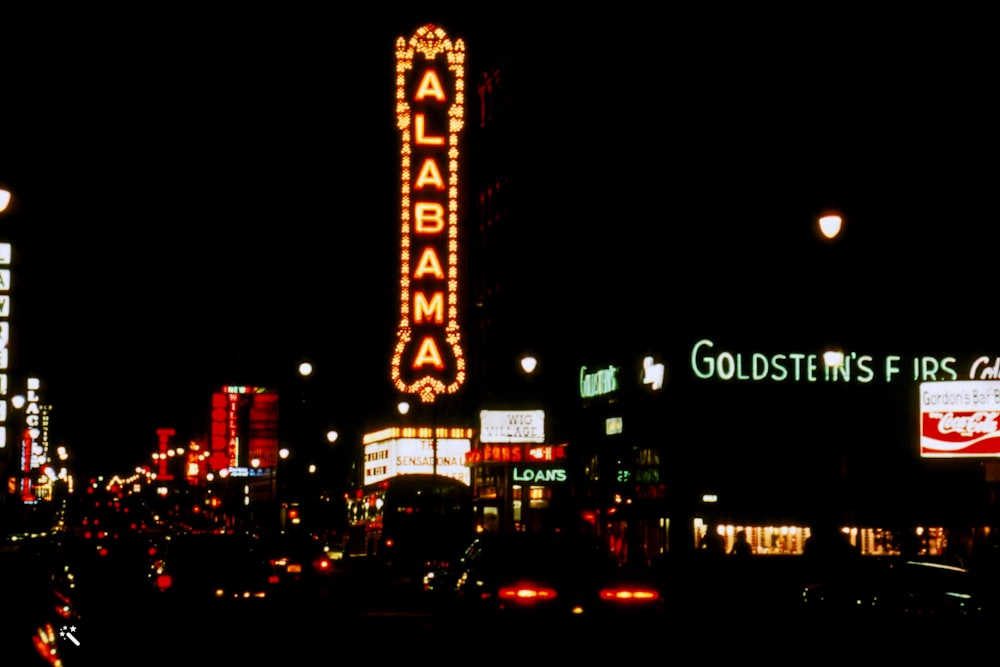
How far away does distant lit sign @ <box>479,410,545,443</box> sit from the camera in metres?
55.5

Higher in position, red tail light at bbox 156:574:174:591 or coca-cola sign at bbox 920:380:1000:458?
coca-cola sign at bbox 920:380:1000:458

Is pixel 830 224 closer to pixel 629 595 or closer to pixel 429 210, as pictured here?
pixel 629 595

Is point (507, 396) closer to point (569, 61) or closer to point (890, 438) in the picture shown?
point (569, 61)

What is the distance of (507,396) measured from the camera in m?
81.8

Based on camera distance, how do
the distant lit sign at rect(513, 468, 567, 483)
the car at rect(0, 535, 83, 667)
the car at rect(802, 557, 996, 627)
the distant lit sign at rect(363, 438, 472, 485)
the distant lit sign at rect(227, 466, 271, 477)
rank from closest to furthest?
the car at rect(0, 535, 83, 667) < the car at rect(802, 557, 996, 627) < the distant lit sign at rect(513, 468, 567, 483) < the distant lit sign at rect(363, 438, 472, 485) < the distant lit sign at rect(227, 466, 271, 477)

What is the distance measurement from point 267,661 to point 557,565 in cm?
505

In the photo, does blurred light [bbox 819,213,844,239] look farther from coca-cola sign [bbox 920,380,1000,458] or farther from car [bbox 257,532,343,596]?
car [bbox 257,532,343,596]

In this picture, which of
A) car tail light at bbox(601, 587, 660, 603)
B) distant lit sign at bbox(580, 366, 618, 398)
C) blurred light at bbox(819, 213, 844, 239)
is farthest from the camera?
distant lit sign at bbox(580, 366, 618, 398)

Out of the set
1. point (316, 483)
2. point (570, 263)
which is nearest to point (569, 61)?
point (570, 263)

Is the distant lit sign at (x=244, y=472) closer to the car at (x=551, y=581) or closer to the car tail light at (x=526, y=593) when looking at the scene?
the car at (x=551, y=581)

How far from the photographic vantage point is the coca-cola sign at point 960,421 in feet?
111

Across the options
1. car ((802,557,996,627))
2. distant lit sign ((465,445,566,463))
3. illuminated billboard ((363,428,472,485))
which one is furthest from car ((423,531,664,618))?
illuminated billboard ((363,428,472,485))

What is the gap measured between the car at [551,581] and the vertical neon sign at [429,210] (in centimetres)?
3017

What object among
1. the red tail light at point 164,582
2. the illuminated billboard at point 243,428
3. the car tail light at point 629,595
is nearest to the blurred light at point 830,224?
the car tail light at point 629,595
